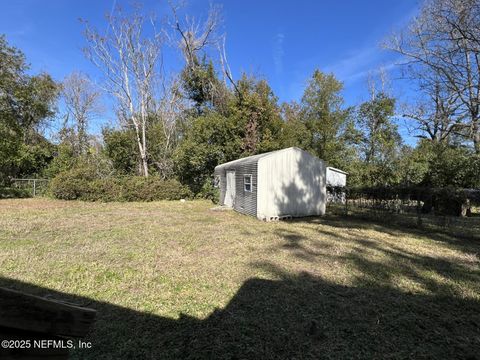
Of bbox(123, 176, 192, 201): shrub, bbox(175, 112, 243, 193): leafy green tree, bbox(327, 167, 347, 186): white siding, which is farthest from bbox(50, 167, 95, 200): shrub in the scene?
bbox(327, 167, 347, 186): white siding

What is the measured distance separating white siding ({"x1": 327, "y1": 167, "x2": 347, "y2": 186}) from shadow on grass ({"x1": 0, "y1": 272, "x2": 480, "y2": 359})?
57.8 feet

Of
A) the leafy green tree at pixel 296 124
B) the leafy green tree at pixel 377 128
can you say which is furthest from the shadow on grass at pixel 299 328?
the leafy green tree at pixel 377 128

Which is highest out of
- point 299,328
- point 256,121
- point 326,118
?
point 326,118

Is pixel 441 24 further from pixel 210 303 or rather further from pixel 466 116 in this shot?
pixel 210 303

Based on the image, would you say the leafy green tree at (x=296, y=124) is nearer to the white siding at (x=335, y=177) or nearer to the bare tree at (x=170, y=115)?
the white siding at (x=335, y=177)

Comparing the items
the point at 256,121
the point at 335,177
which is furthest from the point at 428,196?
the point at 256,121

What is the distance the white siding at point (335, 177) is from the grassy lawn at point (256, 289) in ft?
42.8

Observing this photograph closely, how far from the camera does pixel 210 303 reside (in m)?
4.04

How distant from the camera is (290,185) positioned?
40.7 ft

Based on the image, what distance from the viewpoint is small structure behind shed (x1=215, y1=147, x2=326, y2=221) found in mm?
11758

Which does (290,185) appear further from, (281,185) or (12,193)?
(12,193)

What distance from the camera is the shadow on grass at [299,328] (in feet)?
9.82

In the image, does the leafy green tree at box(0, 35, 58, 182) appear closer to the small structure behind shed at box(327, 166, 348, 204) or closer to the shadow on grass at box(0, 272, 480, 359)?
the shadow on grass at box(0, 272, 480, 359)

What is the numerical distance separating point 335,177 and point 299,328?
19812 millimetres
